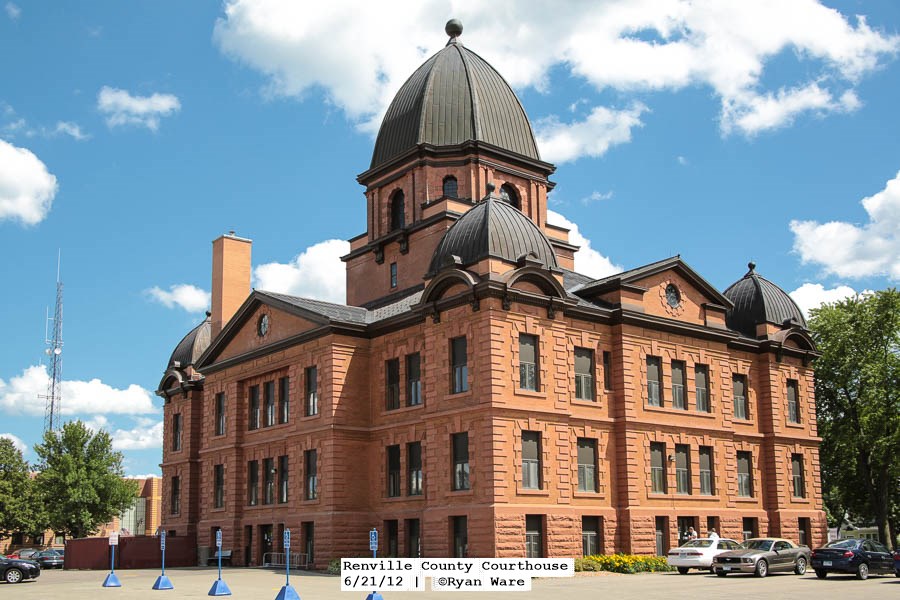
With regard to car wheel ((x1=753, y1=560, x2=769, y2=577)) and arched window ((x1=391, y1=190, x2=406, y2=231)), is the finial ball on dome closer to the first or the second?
arched window ((x1=391, y1=190, x2=406, y2=231))

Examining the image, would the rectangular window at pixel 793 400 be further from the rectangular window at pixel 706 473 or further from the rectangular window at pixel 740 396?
the rectangular window at pixel 706 473

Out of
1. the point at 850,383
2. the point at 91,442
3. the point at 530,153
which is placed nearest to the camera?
the point at 530,153

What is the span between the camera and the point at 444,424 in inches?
1587

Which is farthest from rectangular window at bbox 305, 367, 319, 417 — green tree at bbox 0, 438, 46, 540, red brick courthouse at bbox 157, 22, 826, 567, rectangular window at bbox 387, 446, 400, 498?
green tree at bbox 0, 438, 46, 540

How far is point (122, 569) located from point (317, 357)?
48.1ft

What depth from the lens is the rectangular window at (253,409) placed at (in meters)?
50.2

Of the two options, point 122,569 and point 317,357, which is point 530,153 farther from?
point 122,569

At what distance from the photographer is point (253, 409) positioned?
50688 mm

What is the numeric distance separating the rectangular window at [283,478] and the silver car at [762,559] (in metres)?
20.2

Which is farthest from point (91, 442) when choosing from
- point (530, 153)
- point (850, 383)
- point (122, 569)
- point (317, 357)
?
point (850, 383)

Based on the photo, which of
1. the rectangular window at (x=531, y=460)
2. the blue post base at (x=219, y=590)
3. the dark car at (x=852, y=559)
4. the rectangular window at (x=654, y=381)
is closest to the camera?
the blue post base at (x=219, y=590)

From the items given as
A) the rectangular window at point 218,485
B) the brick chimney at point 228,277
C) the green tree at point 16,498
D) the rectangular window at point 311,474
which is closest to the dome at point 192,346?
the brick chimney at point 228,277

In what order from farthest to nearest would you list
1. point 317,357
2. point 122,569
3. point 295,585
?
point 122,569, point 317,357, point 295,585

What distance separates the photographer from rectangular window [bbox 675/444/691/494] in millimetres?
44875
